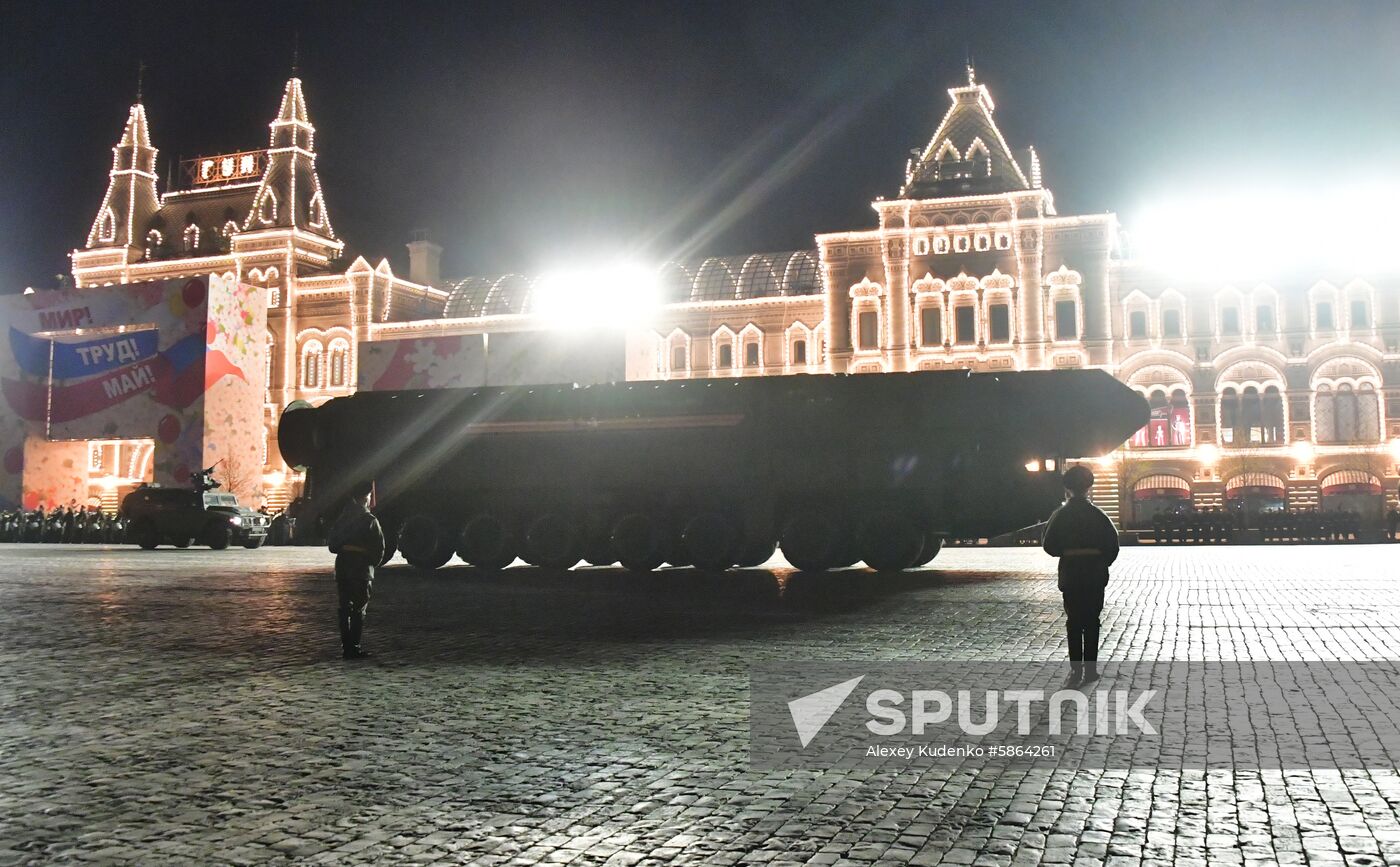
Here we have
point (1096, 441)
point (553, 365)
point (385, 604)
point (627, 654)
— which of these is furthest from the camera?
point (553, 365)

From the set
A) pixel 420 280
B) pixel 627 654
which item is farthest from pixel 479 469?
pixel 420 280

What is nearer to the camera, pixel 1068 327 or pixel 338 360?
pixel 1068 327

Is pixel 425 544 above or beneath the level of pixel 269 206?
beneath

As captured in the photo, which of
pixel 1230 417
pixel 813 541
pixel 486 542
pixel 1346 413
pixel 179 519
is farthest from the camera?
pixel 1230 417

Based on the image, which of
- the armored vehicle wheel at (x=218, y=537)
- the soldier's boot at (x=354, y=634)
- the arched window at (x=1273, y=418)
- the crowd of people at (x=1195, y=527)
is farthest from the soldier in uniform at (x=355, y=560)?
the arched window at (x=1273, y=418)

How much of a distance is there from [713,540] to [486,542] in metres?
4.88

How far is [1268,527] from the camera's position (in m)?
39.0

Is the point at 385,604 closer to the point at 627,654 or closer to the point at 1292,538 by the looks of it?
the point at 627,654

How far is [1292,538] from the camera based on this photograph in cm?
3847

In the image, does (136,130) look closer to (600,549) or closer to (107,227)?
(107,227)

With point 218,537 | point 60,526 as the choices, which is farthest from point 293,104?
point 218,537

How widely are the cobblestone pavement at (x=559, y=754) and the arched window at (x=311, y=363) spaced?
5493 cm

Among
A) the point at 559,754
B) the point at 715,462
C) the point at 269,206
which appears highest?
the point at 269,206

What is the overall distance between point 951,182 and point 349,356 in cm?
3445
